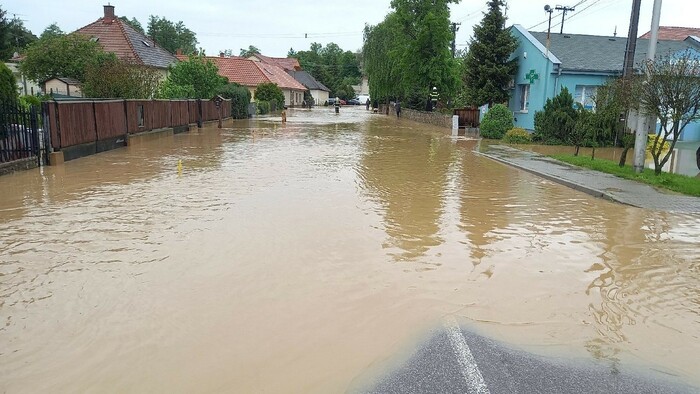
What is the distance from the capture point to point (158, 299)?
5.64 meters

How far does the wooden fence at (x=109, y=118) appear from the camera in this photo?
1588 cm

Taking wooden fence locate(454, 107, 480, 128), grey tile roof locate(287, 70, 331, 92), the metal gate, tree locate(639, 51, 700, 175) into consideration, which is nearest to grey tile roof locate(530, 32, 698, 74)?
wooden fence locate(454, 107, 480, 128)

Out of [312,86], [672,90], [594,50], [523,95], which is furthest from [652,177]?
[312,86]

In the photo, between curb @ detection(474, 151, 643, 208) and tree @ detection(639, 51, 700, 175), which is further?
tree @ detection(639, 51, 700, 175)

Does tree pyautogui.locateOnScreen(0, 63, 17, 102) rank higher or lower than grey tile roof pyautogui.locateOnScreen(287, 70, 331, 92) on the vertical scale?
lower

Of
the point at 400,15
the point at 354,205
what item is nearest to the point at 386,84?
the point at 400,15

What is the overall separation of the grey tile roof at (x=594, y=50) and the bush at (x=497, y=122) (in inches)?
142

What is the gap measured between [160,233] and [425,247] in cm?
401

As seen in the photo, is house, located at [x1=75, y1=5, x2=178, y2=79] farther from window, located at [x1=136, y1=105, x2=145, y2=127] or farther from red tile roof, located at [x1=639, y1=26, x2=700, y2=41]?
red tile roof, located at [x1=639, y1=26, x2=700, y2=41]

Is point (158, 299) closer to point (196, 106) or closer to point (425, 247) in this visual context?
point (425, 247)

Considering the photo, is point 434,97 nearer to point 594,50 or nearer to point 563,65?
point 594,50

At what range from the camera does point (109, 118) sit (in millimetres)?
19781

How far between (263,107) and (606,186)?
44.4 m

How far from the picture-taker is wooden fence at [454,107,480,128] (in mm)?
31625
